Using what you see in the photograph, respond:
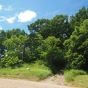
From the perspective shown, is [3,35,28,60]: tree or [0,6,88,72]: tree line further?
[3,35,28,60]: tree

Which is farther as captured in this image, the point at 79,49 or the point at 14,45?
the point at 14,45

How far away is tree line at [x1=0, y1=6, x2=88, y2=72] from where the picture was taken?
99.2 ft

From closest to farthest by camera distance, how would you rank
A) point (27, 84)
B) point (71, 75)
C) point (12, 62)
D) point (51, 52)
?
point (27, 84) < point (71, 75) < point (51, 52) < point (12, 62)

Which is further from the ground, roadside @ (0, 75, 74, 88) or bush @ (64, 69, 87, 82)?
bush @ (64, 69, 87, 82)

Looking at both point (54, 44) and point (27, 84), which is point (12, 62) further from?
point (27, 84)

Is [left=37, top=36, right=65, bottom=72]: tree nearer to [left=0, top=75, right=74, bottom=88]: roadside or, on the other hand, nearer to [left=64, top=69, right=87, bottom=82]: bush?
[left=64, top=69, right=87, bottom=82]: bush

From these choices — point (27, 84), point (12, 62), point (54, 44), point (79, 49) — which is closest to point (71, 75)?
point (27, 84)

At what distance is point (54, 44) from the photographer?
33.8m

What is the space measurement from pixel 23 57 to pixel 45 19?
10322 millimetres

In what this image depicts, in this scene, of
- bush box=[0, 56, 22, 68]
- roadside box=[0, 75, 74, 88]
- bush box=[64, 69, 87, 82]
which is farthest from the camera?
bush box=[0, 56, 22, 68]

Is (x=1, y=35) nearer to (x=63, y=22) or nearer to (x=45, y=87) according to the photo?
(x=63, y=22)

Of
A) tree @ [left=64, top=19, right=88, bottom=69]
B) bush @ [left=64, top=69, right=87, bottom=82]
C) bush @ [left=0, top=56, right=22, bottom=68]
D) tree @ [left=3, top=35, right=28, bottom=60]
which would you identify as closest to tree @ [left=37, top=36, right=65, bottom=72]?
tree @ [left=64, top=19, right=88, bottom=69]

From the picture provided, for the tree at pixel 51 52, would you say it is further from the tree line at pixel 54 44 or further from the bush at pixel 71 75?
the bush at pixel 71 75

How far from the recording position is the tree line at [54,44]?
30239 mm
